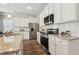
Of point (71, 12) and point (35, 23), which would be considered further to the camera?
point (35, 23)

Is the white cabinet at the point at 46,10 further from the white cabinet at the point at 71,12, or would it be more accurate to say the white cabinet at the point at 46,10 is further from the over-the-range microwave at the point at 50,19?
the white cabinet at the point at 71,12

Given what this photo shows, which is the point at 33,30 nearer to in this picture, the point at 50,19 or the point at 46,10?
the point at 50,19

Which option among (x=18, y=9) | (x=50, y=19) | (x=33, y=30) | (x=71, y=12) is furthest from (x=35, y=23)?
(x=71, y=12)

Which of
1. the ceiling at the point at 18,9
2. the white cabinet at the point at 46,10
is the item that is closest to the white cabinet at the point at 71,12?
the ceiling at the point at 18,9

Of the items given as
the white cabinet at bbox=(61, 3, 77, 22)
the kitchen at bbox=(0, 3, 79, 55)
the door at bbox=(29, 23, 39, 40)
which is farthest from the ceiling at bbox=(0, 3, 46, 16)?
the white cabinet at bbox=(61, 3, 77, 22)

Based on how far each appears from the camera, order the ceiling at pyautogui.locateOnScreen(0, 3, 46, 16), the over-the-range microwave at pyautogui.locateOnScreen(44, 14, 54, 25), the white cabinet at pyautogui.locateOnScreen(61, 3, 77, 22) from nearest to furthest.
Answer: the white cabinet at pyautogui.locateOnScreen(61, 3, 77, 22), the ceiling at pyautogui.locateOnScreen(0, 3, 46, 16), the over-the-range microwave at pyautogui.locateOnScreen(44, 14, 54, 25)

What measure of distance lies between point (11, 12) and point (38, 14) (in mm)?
1017

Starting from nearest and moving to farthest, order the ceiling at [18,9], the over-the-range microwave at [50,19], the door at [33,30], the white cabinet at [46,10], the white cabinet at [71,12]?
the white cabinet at [71,12] < the ceiling at [18,9] < the over-the-range microwave at [50,19] < the door at [33,30] < the white cabinet at [46,10]

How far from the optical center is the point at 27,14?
341 cm

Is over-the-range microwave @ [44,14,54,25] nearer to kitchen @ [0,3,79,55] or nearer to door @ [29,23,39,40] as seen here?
kitchen @ [0,3,79,55]

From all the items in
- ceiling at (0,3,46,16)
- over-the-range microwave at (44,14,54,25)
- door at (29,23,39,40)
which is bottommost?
door at (29,23,39,40)

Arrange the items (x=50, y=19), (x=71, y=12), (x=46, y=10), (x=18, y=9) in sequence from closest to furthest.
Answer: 1. (x=71, y=12)
2. (x=18, y=9)
3. (x=50, y=19)
4. (x=46, y=10)

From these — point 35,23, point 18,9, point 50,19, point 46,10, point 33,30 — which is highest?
point 46,10
